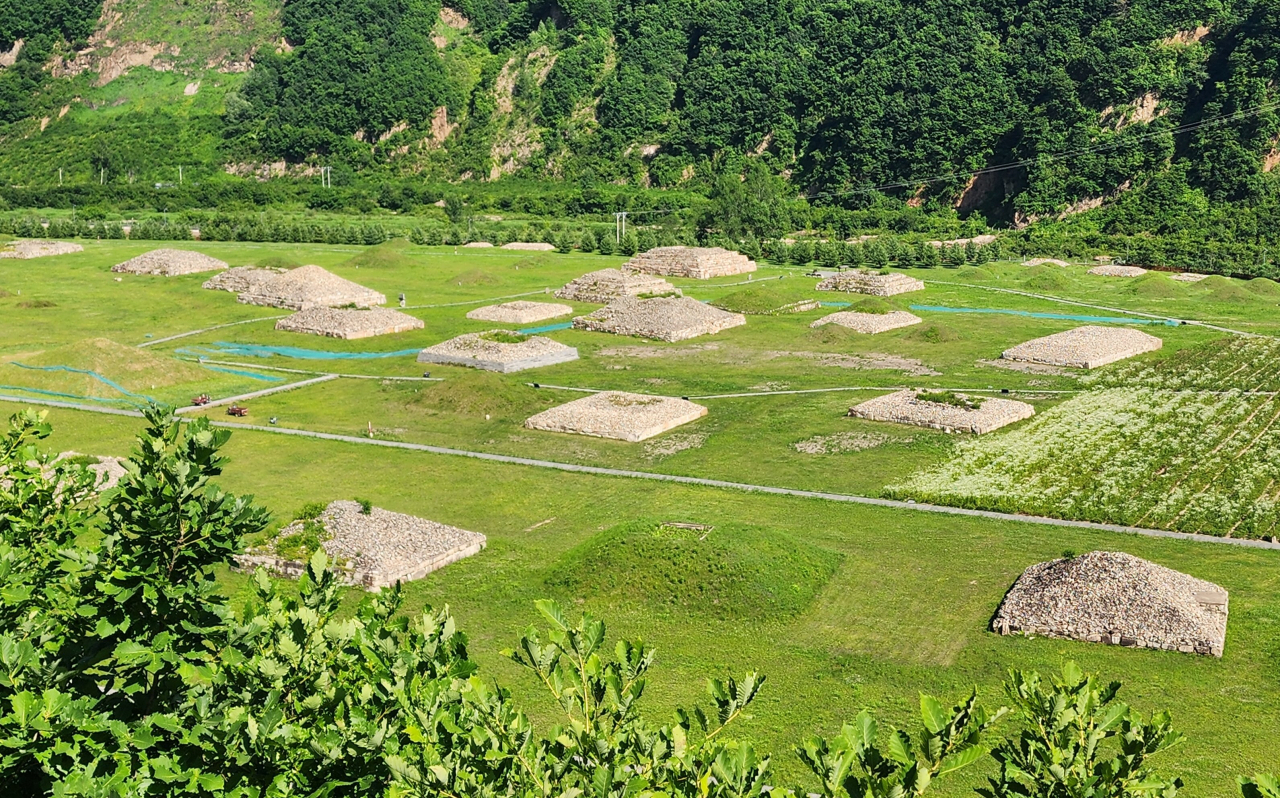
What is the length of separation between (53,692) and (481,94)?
492 ft

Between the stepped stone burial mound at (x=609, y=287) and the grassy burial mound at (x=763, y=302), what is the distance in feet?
11.9

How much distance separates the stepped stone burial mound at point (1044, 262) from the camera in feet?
306

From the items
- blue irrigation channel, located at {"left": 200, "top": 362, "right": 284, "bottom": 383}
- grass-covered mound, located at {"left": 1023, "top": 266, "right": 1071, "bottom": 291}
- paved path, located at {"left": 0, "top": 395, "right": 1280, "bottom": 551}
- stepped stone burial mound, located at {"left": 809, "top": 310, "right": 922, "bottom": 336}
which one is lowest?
paved path, located at {"left": 0, "top": 395, "right": 1280, "bottom": 551}

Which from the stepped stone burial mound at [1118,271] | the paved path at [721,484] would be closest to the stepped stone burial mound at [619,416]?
the paved path at [721,484]

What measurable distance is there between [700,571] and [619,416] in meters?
17.0

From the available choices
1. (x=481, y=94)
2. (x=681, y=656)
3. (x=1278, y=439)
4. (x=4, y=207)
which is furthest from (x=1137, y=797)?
(x=481, y=94)

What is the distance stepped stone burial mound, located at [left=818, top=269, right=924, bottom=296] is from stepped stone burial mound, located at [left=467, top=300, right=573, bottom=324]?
67.7 ft

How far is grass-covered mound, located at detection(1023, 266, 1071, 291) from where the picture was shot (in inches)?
3211

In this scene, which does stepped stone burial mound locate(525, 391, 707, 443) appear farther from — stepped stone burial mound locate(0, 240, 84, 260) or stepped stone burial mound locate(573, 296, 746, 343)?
stepped stone burial mound locate(0, 240, 84, 260)

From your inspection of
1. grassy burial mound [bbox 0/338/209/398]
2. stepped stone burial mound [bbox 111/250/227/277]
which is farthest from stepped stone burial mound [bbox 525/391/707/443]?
stepped stone burial mound [bbox 111/250/227/277]

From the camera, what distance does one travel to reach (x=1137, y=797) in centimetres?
949

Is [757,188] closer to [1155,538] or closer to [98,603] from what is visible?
[1155,538]

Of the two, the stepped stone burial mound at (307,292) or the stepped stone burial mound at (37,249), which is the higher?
the stepped stone burial mound at (37,249)

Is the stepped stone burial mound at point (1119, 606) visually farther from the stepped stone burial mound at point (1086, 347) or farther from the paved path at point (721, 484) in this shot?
the stepped stone burial mound at point (1086, 347)
